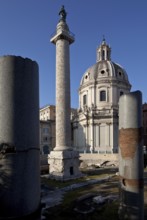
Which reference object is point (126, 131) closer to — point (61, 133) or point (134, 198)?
point (134, 198)

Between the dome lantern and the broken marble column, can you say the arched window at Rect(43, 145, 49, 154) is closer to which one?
the dome lantern

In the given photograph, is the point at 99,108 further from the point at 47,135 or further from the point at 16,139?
the point at 16,139

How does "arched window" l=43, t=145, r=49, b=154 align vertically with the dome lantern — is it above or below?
below

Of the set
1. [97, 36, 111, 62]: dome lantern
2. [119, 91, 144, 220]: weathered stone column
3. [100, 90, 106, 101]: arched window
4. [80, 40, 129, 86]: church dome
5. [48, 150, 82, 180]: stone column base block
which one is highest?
[97, 36, 111, 62]: dome lantern

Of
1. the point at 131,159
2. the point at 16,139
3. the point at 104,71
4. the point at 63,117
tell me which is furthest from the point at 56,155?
the point at 104,71

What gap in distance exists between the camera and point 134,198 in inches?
403

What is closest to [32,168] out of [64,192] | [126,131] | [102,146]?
[126,131]

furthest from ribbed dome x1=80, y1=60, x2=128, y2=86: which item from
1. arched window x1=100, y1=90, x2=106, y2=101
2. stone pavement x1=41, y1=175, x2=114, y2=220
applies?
stone pavement x1=41, y1=175, x2=114, y2=220

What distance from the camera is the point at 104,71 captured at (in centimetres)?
4969

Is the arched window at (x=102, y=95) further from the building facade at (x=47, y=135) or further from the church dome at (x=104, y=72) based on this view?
the building facade at (x=47, y=135)

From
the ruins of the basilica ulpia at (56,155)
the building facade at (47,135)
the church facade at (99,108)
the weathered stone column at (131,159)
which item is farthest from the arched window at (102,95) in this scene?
the weathered stone column at (131,159)

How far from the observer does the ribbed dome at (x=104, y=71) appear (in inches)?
1935

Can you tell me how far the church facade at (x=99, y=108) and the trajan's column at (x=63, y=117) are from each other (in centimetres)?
1882

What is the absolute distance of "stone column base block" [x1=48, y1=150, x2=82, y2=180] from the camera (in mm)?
25422
